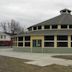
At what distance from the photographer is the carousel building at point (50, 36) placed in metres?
33.8

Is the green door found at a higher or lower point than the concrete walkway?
higher

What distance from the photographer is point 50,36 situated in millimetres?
34250

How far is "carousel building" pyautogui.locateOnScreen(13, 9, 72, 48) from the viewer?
1332 inches

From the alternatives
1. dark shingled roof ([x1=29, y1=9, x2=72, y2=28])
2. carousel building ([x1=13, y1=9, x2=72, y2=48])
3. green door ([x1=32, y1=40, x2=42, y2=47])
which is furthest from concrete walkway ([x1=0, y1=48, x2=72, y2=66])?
dark shingled roof ([x1=29, y1=9, x2=72, y2=28])

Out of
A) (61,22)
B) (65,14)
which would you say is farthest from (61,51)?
(65,14)

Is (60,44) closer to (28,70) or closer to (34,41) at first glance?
(34,41)

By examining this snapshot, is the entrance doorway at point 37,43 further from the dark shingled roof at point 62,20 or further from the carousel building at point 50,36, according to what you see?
the dark shingled roof at point 62,20

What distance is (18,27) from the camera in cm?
9188

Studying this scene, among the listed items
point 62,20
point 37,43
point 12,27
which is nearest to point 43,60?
point 37,43

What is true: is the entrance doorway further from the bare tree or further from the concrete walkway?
the bare tree

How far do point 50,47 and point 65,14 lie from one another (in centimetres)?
1229

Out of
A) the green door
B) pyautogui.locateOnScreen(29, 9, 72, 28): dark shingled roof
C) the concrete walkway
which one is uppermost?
pyautogui.locateOnScreen(29, 9, 72, 28): dark shingled roof

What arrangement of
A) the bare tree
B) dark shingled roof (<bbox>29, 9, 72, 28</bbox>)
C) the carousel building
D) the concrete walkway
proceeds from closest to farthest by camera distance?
the concrete walkway
the carousel building
dark shingled roof (<bbox>29, 9, 72, 28</bbox>)
the bare tree

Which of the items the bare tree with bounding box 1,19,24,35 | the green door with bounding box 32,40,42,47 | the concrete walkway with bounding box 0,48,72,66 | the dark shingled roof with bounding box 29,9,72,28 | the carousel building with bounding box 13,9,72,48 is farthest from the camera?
the bare tree with bounding box 1,19,24,35
